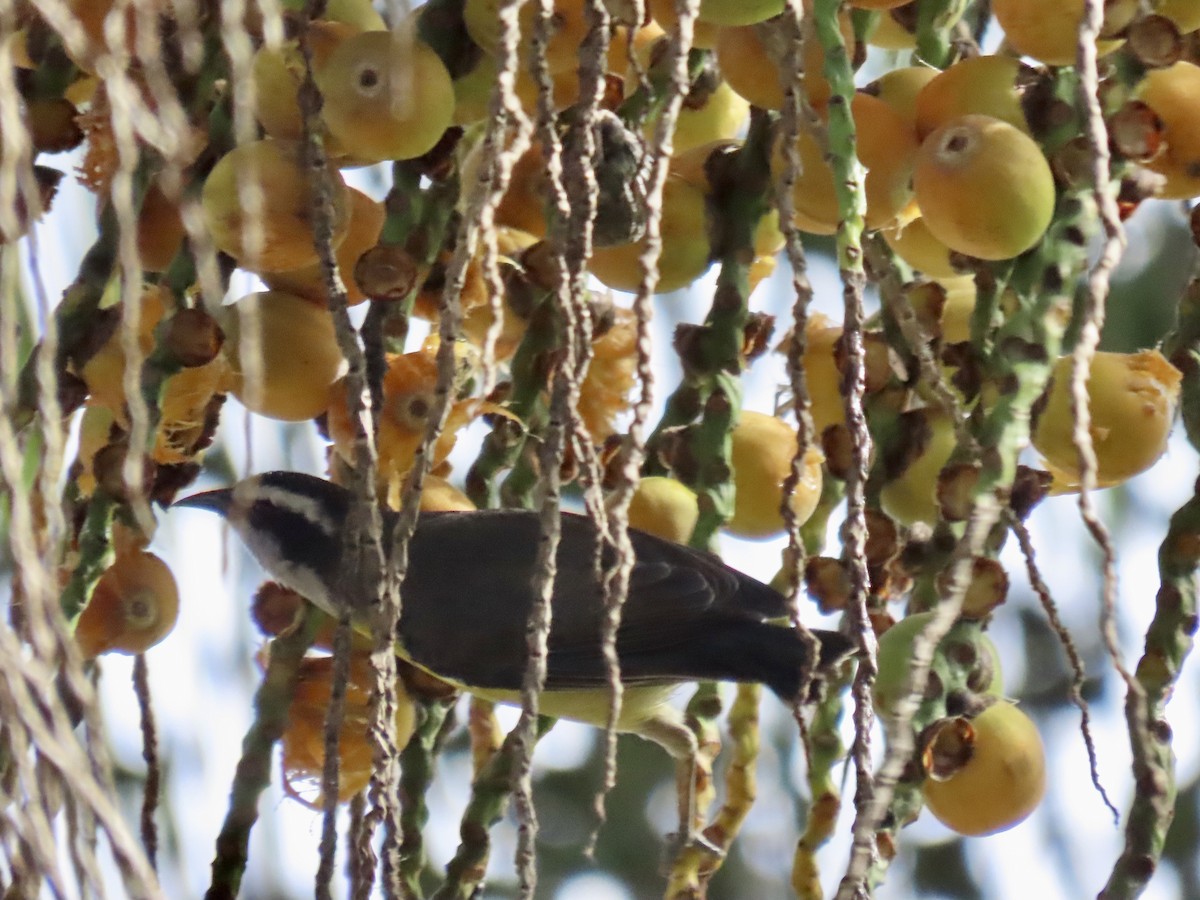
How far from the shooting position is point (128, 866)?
1.46 feet

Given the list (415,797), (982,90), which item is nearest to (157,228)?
(415,797)

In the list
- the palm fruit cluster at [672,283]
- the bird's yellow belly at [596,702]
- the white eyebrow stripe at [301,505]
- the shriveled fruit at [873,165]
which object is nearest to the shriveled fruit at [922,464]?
the palm fruit cluster at [672,283]

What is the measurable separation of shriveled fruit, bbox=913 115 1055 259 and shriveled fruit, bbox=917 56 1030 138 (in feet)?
0.06

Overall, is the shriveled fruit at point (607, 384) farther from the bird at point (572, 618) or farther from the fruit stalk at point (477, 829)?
the fruit stalk at point (477, 829)

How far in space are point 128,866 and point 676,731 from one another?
744 millimetres

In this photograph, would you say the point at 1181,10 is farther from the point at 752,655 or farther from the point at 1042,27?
the point at 752,655

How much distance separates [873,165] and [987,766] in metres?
0.32

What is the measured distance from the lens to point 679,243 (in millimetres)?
872

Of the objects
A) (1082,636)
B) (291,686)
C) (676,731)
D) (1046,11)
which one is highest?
(1046,11)

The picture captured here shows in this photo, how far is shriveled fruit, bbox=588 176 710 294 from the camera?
0.87 m

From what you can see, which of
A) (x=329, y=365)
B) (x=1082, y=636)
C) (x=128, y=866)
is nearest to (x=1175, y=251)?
(x=1082, y=636)

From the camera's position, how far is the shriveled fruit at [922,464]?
0.85 meters

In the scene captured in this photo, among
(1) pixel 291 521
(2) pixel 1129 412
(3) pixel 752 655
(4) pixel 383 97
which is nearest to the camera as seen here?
(4) pixel 383 97

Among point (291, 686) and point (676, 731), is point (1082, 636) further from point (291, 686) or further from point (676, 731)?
point (291, 686)
